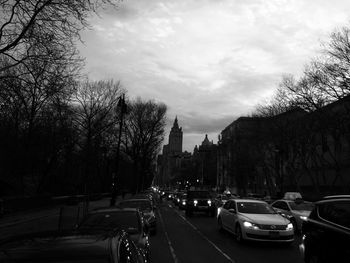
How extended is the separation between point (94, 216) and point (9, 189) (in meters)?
36.3

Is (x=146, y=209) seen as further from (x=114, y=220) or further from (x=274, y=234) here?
(x=114, y=220)

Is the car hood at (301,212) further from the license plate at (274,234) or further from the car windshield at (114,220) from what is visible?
the car windshield at (114,220)

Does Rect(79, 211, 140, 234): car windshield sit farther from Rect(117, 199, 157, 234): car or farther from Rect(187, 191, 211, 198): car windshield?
Rect(187, 191, 211, 198): car windshield

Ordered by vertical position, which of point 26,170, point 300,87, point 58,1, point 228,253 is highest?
point 300,87

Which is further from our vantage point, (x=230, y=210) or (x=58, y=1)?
(x=230, y=210)

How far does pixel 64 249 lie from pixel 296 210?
55.8 ft

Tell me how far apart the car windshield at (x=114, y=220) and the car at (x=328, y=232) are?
11.5 ft

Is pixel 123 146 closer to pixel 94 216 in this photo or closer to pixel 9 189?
pixel 9 189

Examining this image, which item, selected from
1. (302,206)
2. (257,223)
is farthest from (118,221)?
(302,206)

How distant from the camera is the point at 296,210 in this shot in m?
19.5

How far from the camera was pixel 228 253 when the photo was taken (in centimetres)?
1278

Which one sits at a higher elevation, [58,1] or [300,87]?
[300,87]

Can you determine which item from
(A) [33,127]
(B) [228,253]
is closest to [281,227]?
(B) [228,253]

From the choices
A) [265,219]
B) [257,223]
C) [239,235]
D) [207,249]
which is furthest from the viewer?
[239,235]
